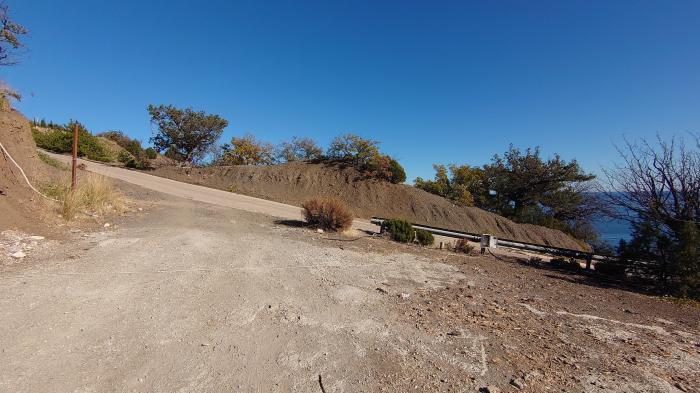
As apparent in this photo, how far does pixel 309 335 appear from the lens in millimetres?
3871

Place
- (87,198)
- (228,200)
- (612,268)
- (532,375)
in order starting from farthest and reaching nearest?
(228,200) < (87,198) < (612,268) < (532,375)

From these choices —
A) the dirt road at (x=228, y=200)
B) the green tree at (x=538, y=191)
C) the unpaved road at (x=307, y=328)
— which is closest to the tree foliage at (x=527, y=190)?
the green tree at (x=538, y=191)

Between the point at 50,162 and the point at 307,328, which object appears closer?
the point at 307,328

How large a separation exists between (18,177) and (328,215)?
7.92 m

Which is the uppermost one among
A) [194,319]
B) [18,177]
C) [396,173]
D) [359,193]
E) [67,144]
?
[67,144]

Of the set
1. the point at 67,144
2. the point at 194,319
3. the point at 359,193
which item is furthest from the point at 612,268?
the point at 67,144

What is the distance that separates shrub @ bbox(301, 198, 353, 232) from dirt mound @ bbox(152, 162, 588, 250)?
40.3 feet

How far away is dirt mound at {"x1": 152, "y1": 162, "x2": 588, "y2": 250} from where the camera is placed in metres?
25.2

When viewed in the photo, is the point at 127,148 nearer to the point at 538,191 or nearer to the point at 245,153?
the point at 245,153

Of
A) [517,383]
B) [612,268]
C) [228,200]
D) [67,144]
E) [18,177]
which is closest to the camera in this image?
[517,383]

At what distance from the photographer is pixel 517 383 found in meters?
3.07

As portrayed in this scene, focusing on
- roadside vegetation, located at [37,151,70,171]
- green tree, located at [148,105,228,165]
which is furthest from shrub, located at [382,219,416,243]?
green tree, located at [148,105,228,165]

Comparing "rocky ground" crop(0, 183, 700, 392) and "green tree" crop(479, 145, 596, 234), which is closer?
"rocky ground" crop(0, 183, 700, 392)

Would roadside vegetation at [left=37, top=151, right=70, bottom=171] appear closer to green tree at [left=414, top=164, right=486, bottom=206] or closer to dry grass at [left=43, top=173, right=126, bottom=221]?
dry grass at [left=43, top=173, right=126, bottom=221]
